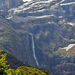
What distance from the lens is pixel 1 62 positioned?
60406 millimetres

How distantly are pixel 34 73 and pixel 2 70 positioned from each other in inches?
1075

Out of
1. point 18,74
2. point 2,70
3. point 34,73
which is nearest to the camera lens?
point 2,70

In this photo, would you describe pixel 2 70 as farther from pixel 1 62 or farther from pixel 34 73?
pixel 34 73

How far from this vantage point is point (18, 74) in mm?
70688

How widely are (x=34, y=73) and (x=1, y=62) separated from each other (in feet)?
89.9

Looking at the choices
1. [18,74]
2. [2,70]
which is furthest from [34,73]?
[2,70]

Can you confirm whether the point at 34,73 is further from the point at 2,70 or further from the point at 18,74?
the point at 2,70

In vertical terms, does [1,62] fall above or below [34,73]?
above

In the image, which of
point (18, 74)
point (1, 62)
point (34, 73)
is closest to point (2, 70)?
point (1, 62)

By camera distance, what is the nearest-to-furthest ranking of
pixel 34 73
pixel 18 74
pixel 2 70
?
pixel 2 70 → pixel 18 74 → pixel 34 73

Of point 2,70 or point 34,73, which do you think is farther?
point 34,73

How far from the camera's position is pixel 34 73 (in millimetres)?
86125

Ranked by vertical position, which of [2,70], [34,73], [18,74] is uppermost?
[2,70]

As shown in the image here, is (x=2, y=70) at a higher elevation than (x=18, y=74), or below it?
higher
